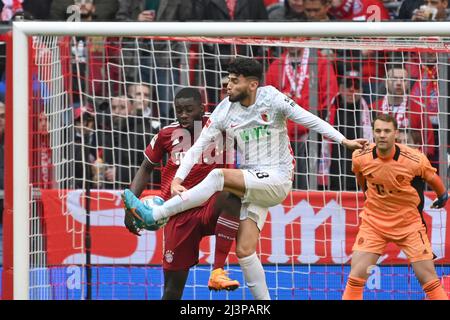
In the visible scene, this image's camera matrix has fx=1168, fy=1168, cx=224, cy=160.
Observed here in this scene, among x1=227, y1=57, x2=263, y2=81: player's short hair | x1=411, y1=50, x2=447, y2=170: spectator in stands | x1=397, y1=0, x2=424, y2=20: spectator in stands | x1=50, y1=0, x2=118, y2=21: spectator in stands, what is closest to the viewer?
x1=227, y1=57, x2=263, y2=81: player's short hair

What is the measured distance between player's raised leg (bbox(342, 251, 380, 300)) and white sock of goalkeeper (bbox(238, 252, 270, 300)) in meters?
0.89

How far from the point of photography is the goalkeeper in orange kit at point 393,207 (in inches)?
372

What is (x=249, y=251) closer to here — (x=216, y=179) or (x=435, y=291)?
(x=216, y=179)

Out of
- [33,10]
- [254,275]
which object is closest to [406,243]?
[254,275]

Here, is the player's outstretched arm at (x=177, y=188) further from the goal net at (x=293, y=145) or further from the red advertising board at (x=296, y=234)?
the red advertising board at (x=296, y=234)

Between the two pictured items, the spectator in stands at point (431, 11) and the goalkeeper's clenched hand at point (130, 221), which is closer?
the goalkeeper's clenched hand at point (130, 221)

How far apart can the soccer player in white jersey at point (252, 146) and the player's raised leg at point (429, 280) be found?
57.3 inches

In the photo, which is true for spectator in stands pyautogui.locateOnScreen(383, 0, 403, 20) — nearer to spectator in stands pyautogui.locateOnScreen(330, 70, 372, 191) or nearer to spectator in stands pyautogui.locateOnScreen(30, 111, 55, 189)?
spectator in stands pyautogui.locateOnScreen(330, 70, 372, 191)

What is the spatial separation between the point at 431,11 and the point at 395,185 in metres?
2.88

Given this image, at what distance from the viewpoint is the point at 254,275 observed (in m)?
8.88

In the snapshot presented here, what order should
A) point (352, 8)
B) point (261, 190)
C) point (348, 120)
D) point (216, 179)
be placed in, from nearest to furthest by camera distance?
1. point (216, 179)
2. point (261, 190)
3. point (348, 120)
4. point (352, 8)

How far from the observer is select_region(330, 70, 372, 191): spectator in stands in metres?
11.0

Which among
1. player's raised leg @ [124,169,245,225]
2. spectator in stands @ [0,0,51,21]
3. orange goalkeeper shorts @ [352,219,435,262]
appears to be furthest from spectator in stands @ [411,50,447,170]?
spectator in stands @ [0,0,51,21]

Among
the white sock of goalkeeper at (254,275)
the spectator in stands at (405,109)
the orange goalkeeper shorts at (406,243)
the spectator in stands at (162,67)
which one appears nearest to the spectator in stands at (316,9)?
the spectator in stands at (405,109)
